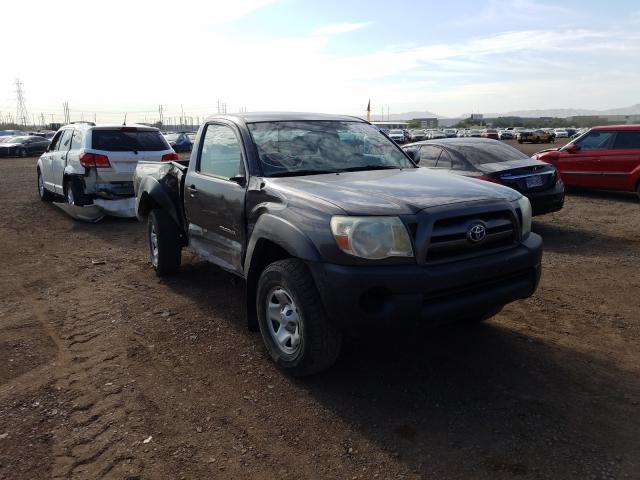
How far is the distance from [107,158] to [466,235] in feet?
25.1

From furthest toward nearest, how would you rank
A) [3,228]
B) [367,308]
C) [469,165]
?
[3,228], [469,165], [367,308]

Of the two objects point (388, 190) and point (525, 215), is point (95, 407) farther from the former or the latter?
point (525, 215)

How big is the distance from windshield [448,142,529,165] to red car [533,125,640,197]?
366cm

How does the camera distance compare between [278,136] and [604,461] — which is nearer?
[604,461]

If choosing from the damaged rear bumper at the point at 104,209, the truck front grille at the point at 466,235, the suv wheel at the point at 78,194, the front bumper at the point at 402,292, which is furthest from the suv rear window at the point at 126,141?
the truck front grille at the point at 466,235

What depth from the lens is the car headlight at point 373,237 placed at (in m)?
3.19

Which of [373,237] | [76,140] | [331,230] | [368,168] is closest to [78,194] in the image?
[76,140]

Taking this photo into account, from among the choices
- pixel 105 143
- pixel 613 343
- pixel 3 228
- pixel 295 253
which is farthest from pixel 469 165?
pixel 3 228

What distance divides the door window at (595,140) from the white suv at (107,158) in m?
8.73

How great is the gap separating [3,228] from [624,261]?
9845mm

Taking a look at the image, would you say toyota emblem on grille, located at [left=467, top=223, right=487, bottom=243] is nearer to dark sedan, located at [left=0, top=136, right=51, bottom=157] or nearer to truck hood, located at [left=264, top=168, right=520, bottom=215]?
truck hood, located at [left=264, top=168, right=520, bottom=215]

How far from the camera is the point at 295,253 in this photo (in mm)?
3406

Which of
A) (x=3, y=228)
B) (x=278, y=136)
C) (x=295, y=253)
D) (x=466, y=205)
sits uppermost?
(x=278, y=136)

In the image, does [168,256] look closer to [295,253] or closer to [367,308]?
[295,253]
